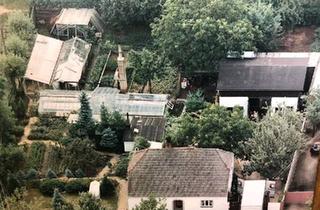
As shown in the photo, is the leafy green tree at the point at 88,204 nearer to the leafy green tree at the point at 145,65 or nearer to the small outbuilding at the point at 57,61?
the leafy green tree at the point at 145,65

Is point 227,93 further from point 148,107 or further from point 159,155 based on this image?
point 159,155

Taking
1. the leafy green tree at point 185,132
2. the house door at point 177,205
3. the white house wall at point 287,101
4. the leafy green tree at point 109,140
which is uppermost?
the white house wall at point 287,101

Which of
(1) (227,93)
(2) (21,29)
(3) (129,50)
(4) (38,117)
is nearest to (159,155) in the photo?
(1) (227,93)

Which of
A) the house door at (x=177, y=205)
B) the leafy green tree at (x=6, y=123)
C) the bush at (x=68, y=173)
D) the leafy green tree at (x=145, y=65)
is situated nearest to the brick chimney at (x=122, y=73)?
the leafy green tree at (x=145, y=65)

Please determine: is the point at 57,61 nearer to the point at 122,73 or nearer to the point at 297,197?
the point at 122,73

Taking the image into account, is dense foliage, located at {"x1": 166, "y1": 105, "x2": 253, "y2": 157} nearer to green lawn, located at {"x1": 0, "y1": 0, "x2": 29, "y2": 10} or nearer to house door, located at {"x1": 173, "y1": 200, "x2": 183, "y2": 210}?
house door, located at {"x1": 173, "y1": 200, "x2": 183, "y2": 210}
